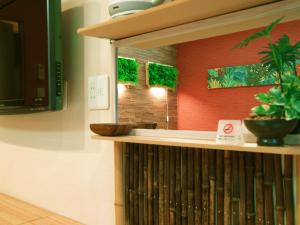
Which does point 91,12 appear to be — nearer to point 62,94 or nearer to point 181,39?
point 62,94

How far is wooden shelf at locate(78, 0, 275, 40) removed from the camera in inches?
34.7

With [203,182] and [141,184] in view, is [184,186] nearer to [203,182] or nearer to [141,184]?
[203,182]

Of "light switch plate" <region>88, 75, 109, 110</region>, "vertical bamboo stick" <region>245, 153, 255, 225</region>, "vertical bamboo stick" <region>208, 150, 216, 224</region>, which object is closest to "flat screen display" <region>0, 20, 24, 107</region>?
"light switch plate" <region>88, 75, 109, 110</region>

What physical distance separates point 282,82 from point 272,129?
141 mm

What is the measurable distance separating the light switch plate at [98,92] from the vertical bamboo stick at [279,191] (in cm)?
74

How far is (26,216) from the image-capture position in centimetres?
155

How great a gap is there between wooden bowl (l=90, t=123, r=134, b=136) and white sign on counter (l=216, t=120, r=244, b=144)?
417mm

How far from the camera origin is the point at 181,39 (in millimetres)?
1114

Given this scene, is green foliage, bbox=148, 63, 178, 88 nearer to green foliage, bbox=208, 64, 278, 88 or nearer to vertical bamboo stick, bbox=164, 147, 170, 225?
green foliage, bbox=208, 64, 278, 88

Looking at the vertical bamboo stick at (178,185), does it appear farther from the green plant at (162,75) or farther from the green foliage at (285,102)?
the green foliage at (285,102)

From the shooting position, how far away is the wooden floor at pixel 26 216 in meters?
1.47

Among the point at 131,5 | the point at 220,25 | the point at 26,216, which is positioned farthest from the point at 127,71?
the point at 26,216

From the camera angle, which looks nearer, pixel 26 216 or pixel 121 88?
pixel 121 88

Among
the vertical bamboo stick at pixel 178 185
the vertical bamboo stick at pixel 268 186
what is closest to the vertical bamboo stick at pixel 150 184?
the vertical bamboo stick at pixel 178 185
